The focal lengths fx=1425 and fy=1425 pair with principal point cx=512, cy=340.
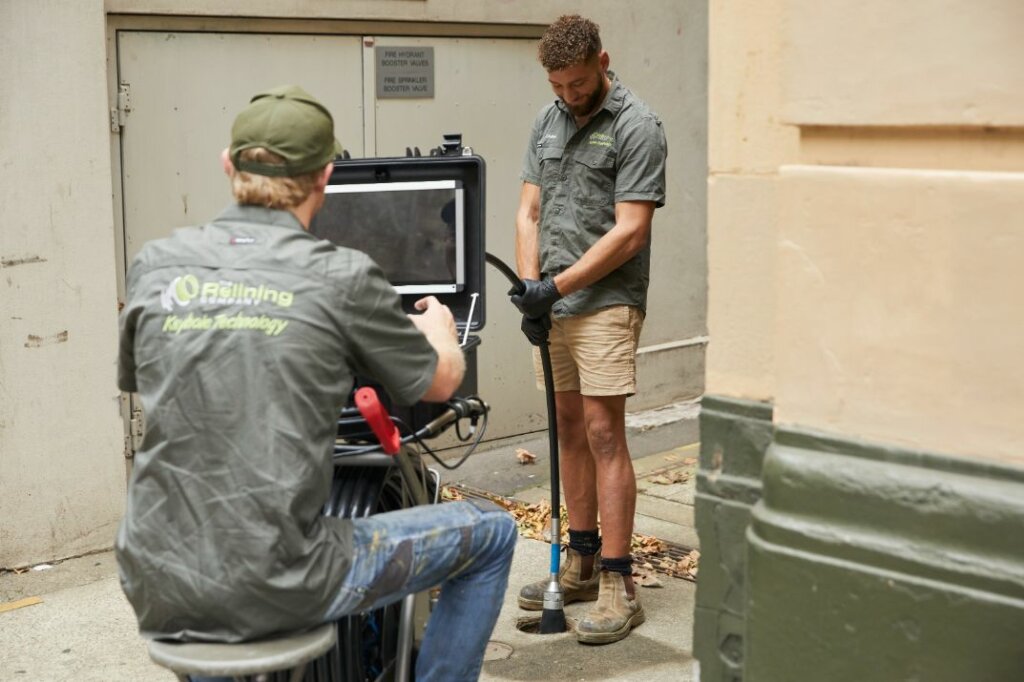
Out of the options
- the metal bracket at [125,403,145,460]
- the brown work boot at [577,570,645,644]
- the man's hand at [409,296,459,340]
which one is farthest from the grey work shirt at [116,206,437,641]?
the metal bracket at [125,403,145,460]

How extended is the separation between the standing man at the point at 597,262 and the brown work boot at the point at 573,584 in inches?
1.2

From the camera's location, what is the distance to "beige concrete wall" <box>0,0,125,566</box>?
580 cm

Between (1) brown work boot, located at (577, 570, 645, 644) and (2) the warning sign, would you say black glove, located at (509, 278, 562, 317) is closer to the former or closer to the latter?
(1) brown work boot, located at (577, 570, 645, 644)

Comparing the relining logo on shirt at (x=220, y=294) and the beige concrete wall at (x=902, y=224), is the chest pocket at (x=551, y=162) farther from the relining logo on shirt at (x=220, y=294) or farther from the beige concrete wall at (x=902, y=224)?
the relining logo on shirt at (x=220, y=294)

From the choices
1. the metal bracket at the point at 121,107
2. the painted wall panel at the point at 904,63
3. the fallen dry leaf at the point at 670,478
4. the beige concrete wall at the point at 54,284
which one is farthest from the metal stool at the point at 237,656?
the fallen dry leaf at the point at 670,478

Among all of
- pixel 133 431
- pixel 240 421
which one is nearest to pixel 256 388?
pixel 240 421

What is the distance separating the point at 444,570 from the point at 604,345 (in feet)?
5.87

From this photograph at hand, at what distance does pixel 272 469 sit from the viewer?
10.6ft

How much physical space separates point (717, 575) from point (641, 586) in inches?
71.1

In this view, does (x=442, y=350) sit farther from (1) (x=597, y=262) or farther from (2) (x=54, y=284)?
(2) (x=54, y=284)

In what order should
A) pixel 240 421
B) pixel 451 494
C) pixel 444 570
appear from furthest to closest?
pixel 451 494 → pixel 444 570 → pixel 240 421

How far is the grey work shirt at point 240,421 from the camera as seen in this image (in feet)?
10.6

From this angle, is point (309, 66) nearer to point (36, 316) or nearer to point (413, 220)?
point (36, 316)

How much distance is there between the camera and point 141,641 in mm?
5430
